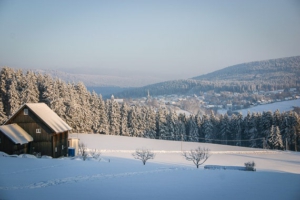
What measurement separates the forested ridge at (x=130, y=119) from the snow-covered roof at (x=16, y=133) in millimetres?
20623

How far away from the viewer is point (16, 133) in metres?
35.1

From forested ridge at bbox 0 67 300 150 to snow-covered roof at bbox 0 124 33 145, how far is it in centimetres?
2062

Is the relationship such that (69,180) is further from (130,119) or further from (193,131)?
(193,131)

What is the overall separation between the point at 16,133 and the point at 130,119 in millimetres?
43275

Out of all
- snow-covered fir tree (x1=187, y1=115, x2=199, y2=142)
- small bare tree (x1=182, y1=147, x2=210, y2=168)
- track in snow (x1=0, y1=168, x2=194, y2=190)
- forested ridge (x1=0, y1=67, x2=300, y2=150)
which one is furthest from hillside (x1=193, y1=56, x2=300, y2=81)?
track in snow (x1=0, y1=168, x2=194, y2=190)

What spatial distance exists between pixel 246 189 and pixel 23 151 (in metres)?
26.8

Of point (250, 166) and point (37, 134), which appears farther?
point (37, 134)

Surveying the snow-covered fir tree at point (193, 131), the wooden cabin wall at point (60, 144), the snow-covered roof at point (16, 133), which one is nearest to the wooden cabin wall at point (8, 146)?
the snow-covered roof at point (16, 133)

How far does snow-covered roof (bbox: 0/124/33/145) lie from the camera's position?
33719 mm

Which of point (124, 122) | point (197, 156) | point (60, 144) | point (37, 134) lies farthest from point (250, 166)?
point (124, 122)

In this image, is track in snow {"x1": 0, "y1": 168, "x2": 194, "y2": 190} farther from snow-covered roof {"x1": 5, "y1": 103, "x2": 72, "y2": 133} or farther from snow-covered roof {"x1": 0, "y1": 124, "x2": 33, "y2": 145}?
snow-covered roof {"x1": 5, "y1": 103, "x2": 72, "y2": 133}

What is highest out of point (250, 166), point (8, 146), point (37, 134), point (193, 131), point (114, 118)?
point (114, 118)

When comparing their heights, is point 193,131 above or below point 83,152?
above

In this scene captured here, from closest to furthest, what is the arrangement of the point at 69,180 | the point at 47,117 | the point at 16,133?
the point at 69,180
the point at 16,133
the point at 47,117
